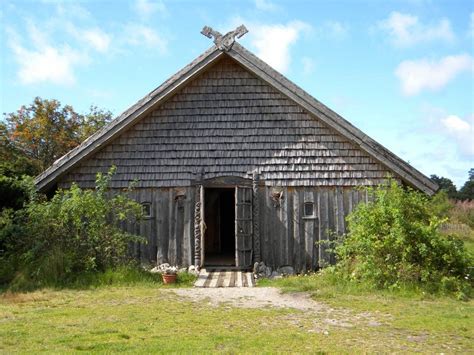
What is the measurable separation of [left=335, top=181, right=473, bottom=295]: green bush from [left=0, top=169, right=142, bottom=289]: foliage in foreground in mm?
5856

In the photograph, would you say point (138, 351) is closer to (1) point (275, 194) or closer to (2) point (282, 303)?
(2) point (282, 303)

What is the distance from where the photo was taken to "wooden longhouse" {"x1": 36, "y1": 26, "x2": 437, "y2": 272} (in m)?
13.9

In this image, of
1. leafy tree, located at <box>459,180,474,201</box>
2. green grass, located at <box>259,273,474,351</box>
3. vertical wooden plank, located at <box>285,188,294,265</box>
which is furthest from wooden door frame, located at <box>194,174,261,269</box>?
leafy tree, located at <box>459,180,474,201</box>

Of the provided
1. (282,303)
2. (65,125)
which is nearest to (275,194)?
(282,303)

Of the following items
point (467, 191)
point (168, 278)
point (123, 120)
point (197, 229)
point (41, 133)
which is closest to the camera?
point (168, 278)

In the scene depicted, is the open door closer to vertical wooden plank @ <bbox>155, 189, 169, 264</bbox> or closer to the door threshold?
the door threshold

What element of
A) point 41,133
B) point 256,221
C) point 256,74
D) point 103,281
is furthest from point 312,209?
point 41,133

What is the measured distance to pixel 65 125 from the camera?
3069 cm

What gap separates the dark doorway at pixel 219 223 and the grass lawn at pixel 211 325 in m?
7.68

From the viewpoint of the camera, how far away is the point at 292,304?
10.1 metres

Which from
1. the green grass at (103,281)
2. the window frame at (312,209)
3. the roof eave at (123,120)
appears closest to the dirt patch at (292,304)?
the green grass at (103,281)

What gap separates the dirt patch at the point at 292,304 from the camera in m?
8.42

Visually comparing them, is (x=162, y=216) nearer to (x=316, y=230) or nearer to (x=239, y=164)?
(x=239, y=164)

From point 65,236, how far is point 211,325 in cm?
619
